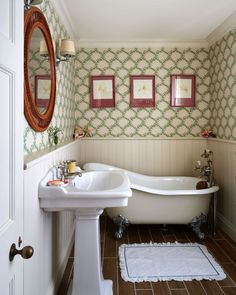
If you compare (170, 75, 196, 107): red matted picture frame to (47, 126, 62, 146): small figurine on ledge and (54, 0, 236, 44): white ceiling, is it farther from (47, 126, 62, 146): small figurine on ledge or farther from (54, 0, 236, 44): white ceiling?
(47, 126, 62, 146): small figurine on ledge

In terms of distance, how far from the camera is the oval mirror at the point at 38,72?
1709 millimetres

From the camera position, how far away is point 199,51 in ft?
13.3

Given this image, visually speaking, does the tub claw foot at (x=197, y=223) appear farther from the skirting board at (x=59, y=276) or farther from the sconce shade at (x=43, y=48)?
the sconce shade at (x=43, y=48)

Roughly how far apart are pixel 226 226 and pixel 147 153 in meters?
1.47

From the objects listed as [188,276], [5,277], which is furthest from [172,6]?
[5,277]

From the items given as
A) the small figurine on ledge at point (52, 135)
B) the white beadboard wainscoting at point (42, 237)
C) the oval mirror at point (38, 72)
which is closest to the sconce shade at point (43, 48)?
the oval mirror at point (38, 72)

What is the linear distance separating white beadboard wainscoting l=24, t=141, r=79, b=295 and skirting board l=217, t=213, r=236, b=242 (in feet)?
6.48

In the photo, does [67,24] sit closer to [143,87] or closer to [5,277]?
[143,87]

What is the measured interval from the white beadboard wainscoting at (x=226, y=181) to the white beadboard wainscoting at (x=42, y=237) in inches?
79.2

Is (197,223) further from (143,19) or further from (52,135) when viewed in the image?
(143,19)

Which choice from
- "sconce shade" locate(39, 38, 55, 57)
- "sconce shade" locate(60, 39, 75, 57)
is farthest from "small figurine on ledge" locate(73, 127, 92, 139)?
"sconce shade" locate(39, 38, 55, 57)

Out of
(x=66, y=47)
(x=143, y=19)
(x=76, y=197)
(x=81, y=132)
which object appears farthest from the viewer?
(x=81, y=132)

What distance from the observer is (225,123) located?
11.5ft

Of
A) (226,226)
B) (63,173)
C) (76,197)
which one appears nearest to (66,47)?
(63,173)
